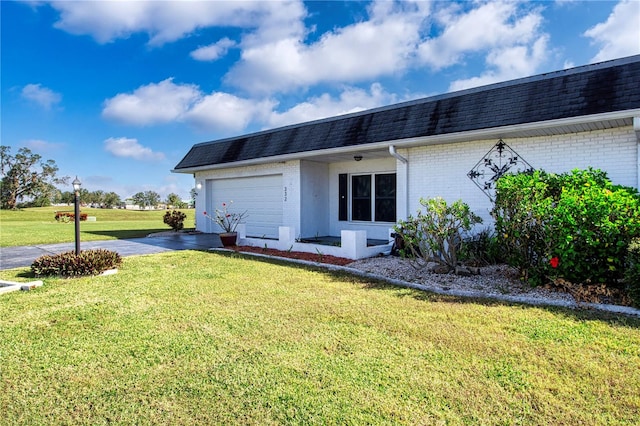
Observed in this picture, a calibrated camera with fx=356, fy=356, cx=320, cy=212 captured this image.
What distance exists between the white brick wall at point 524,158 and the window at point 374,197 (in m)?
1.59

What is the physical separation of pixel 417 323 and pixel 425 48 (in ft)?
33.9

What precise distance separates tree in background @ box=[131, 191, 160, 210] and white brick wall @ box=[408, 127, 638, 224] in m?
66.8

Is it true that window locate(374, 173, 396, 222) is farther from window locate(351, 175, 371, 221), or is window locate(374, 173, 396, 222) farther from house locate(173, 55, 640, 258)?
window locate(351, 175, 371, 221)

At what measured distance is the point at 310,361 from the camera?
10.9ft

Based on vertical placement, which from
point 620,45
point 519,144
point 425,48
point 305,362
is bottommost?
point 305,362

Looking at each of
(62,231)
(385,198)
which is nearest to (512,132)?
(385,198)

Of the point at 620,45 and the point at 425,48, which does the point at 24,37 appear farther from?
the point at 620,45

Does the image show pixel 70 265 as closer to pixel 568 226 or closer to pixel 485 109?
pixel 568 226

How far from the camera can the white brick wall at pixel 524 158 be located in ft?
22.7

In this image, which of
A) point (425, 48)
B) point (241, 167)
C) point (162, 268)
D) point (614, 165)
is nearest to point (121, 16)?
point (241, 167)

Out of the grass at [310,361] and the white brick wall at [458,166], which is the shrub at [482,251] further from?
the grass at [310,361]

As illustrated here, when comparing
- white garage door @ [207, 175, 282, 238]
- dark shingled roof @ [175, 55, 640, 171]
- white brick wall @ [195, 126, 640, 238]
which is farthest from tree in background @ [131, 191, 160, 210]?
dark shingled roof @ [175, 55, 640, 171]

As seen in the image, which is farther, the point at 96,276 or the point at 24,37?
the point at 24,37

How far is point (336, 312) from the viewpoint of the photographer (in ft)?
15.6
